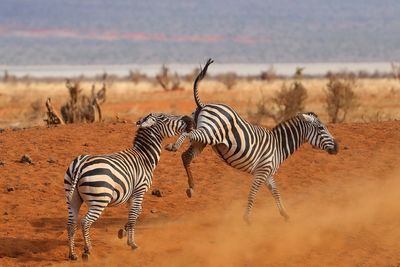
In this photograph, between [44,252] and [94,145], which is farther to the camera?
[94,145]

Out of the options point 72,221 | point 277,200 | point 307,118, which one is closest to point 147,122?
point 72,221

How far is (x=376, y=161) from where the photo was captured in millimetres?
16672

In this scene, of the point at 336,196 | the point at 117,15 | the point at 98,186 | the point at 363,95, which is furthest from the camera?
the point at 117,15

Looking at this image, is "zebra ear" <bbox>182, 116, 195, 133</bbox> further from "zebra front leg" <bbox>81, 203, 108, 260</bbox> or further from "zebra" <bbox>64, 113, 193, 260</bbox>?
"zebra front leg" <bbox>81, 203, 108, 260</bbox>

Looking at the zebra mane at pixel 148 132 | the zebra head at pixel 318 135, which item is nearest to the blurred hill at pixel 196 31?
the zebra head at pixel 318 135

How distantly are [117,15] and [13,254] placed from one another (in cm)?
12099

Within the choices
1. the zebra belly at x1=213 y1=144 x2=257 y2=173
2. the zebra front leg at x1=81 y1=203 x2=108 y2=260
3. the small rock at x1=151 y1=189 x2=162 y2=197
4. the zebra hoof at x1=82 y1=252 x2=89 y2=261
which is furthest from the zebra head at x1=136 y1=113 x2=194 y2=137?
the small rock at x1=151 y1=189 x2=162 y2=197

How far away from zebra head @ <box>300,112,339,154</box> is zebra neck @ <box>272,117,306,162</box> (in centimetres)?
11

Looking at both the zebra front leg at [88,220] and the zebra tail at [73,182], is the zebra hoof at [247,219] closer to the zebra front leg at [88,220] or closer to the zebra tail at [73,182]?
the zebra front leg at [88,220]

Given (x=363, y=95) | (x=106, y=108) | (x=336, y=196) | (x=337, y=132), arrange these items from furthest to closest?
(x=363, y=95)
(x=106, y=108)
(x=337, y=132)
(x=336, y=196)

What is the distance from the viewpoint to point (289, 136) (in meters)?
13.4

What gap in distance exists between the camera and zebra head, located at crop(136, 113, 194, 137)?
1160 cm

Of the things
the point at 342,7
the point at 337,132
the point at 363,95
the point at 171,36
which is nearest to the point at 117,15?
the point at 171,36

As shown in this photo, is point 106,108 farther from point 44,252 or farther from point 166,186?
point 44,252
